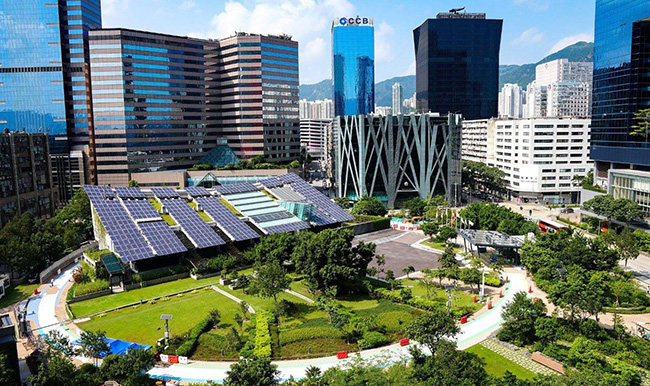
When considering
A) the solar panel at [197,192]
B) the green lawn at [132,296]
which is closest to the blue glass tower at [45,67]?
the solar panel at [197,192]

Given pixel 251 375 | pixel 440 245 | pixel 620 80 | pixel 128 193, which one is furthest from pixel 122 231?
pixel 620 80

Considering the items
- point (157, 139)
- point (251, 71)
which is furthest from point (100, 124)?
point (251, 71)

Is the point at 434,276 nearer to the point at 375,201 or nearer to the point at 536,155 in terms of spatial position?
the point at 375,201

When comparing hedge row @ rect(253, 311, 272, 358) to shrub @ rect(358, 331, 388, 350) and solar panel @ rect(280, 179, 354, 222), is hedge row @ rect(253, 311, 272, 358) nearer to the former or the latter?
shrub @ rect(358, 331, 388, 350)

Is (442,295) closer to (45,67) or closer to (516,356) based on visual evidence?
(516,356)

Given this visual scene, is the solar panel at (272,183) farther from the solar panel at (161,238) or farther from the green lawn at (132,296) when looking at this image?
the green lawn at (132,296)

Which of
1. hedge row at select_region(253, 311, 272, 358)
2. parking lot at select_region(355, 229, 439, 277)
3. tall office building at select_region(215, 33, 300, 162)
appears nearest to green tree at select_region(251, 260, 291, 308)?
hedge row at select_region(253, 311, 272, 358)
